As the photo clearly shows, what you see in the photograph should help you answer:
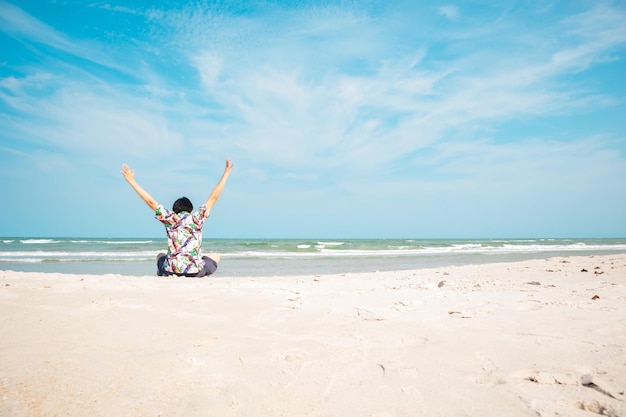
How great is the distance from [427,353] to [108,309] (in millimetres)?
2508

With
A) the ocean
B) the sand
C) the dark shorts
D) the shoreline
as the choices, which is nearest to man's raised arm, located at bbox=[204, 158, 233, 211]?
the dark shorts

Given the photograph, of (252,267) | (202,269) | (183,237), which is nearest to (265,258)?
(252,267)

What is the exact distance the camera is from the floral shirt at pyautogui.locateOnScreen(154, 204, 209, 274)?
530cm

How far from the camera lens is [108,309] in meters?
3.00

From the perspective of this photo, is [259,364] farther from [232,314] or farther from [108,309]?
[108,309]

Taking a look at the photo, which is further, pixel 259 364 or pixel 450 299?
pixel 450 299

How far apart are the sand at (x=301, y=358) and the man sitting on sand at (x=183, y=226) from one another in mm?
1839

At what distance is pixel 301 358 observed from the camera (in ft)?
7.01

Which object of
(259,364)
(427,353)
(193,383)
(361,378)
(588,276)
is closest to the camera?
(193,383)

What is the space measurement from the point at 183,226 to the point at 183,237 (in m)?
0.18

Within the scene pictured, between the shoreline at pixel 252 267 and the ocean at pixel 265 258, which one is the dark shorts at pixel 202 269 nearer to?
the shoreline at pixel 252 267

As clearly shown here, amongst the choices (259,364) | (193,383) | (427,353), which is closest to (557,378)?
(427,353)

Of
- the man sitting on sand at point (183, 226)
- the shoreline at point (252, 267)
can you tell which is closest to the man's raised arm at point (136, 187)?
the man sitting on sand at point (183, 226)

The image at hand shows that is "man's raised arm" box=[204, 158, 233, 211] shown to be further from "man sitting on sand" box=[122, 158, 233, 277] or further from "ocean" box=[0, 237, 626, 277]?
"ocean" box=[0, 237, 626, 277]
